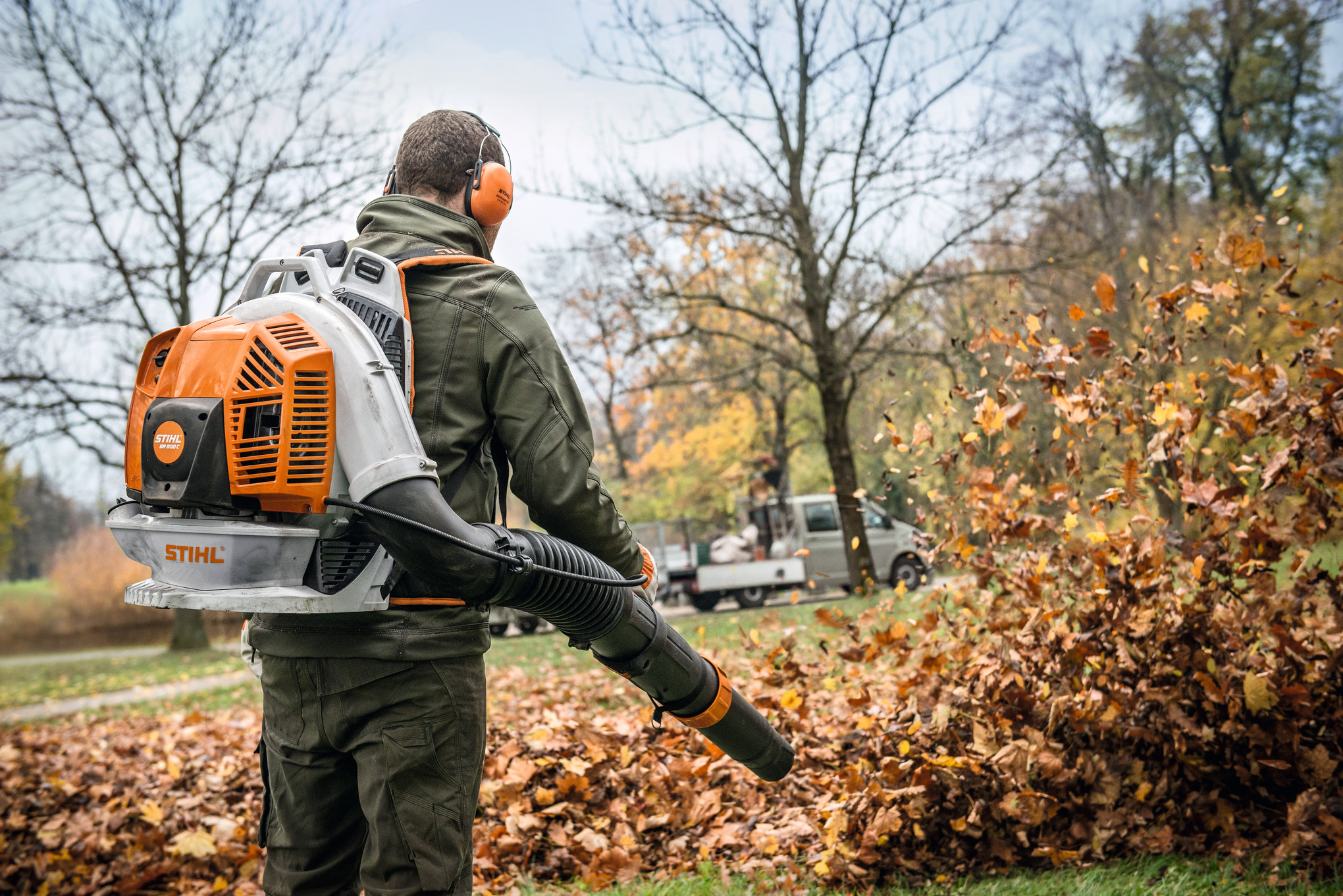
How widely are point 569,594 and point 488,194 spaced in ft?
3.22

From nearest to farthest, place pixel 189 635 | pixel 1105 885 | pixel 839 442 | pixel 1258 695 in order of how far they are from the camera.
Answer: pixel 1105 885
pixel 1258 695
pixel 839 442
pixel 189 635

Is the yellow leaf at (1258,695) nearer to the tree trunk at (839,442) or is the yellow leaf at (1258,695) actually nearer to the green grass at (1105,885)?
the green grass at (1105,885)

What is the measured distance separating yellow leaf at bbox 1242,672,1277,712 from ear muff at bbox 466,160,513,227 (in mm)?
2921

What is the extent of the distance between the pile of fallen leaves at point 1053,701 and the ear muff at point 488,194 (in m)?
2.22

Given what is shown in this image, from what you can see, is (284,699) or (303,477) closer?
(303,477)

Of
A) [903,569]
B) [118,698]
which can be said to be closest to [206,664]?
[118,698]

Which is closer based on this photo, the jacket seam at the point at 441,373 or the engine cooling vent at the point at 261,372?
the engine cooling vent at the point at 261,372

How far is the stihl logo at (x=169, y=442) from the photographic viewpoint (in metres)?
1.64

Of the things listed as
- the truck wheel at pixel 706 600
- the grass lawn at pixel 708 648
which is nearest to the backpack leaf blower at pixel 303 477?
the grass lawn at pixel 708 648

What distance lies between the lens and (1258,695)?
3.06m

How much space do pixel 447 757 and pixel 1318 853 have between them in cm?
283

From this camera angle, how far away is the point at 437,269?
1.91 metres

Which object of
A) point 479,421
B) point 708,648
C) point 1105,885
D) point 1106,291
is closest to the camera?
point 479,421

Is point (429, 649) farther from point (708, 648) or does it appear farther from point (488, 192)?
point (708, 648)
